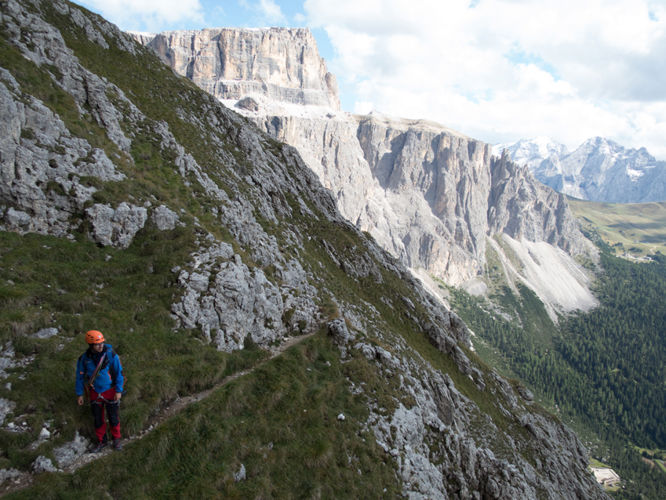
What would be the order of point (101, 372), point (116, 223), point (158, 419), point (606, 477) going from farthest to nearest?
1. point (606, 477)
2. point (116, 223)
3. point (158, 419)
4. point (101, 372)

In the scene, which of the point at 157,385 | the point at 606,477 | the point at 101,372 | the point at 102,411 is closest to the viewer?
the point at 101,372

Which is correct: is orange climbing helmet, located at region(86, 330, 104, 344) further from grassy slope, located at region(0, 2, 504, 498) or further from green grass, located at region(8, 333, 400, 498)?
green grass, located at region(8, 333, 400, 498)

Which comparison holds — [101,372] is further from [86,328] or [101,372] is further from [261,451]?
[261,451]

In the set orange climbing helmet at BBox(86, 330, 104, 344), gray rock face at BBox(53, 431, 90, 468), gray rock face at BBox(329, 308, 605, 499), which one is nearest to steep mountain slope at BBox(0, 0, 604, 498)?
gray rock face at BBox(53, 431, 90, 468)

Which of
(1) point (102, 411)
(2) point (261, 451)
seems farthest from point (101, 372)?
(2) point (261, 451)

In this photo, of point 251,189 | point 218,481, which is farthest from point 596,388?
point 218,481

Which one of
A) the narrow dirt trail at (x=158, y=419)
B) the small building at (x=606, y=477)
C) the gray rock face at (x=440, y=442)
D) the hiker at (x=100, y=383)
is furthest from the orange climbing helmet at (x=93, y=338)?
the small building at (x=606, y=477)

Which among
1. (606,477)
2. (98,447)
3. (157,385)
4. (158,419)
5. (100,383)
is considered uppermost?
(100,383)

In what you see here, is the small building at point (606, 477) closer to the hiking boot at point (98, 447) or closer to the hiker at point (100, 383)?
the hiking boot at point (98, 447)

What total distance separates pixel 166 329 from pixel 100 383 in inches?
221

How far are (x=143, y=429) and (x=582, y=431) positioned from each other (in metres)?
203

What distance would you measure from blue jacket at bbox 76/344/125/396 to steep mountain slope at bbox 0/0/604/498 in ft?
4.44

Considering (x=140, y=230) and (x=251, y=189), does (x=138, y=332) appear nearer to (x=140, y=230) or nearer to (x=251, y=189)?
(x=140, y=230)

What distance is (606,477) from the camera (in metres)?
126
